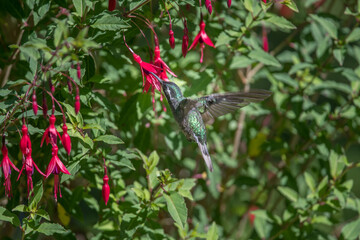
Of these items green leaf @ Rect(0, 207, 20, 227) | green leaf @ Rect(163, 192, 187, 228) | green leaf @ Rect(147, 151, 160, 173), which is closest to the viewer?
green leaf @ Rect(0, 207, 20, 227)

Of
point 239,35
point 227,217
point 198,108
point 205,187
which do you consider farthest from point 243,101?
point 227,217

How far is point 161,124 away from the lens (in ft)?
5.19

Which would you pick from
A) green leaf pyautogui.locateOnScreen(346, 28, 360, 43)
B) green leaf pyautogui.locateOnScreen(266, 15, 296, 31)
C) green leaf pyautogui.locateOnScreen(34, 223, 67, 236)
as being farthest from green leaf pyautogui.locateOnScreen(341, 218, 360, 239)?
green leaf pyautogui.locateOnScreen(34, 223, 67, 236)

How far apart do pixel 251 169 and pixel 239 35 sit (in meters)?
0.77

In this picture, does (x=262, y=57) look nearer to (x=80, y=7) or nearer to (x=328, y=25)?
(x=328, y=25)

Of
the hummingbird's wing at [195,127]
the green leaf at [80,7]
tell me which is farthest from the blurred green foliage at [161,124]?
the hummingbird's wing at [195,127]

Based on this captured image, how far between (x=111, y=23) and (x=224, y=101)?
14.0 inches

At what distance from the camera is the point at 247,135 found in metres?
2.03

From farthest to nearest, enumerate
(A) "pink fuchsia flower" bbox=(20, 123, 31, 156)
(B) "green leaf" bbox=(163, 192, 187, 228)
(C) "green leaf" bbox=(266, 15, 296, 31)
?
(C) "green leaf" bbox=(266, 15, 296, 31), (B) "green leaf" bbox=(163, 192, 187, 228), (A) "pink fuchsia flower" bbox=(20, 123, 31, 156)

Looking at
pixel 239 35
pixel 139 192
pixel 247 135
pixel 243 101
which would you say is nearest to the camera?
pixel 243 101

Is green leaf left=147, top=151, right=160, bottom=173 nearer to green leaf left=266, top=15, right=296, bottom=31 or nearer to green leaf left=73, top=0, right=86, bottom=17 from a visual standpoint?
green leaf left=73, top=0, right=86, bottom=17

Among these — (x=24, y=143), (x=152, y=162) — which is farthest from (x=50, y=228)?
(x=152, y=162)

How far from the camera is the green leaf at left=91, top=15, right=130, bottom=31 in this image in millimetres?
1081

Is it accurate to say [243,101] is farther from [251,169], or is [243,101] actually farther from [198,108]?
[251,169]
